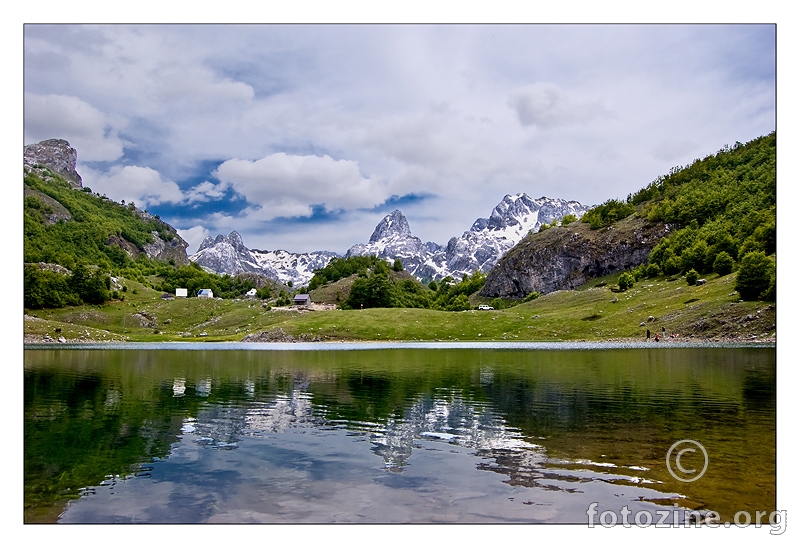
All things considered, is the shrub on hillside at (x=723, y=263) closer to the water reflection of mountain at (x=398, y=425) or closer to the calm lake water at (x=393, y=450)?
the calm lake water at (x=393, y=450)

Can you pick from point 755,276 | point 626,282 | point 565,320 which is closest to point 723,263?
point 626,282

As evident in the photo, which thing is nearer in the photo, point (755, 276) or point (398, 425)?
point (398, 425)

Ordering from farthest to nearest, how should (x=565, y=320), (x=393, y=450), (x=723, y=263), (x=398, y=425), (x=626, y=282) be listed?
(x=626, y=282) < (x=723, y=263) < (x=565, y=320) < (x=398, y=425) < (x=393, y=450)


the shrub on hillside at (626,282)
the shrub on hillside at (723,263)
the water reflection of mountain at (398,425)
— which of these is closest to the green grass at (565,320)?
the shrub on hillside at (626,282)

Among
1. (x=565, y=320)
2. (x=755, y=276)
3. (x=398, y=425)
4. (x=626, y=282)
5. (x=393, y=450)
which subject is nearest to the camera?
(x=393, y=450)

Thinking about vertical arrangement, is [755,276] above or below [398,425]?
above

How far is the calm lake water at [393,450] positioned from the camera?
17359mm

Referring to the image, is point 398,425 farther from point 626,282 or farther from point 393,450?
point 626,282

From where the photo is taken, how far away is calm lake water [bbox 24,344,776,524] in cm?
1736

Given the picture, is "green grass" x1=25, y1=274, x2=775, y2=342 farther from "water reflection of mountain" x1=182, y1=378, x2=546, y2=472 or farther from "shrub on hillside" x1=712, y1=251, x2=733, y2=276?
"water reflection of mountain" x1=182, y1=378, x2=546, y2=472

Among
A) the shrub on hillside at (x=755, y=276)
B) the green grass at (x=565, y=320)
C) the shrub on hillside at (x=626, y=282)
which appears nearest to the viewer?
the shrub on hillside at (x=755, y=276)

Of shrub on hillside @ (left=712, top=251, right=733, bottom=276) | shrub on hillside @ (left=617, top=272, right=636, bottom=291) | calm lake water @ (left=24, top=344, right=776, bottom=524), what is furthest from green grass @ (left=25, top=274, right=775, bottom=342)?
calm lake water @ (left=24, top=344, right=776, bottom=524)

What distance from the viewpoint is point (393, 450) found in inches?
968
